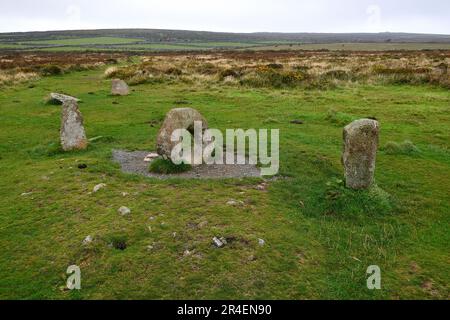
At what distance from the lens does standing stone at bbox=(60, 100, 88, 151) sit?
1521 centimetres

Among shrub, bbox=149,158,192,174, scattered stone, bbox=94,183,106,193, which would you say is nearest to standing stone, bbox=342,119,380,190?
shrub, bbox=149,158,192,174

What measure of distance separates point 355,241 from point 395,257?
0.91m

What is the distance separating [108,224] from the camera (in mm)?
9453

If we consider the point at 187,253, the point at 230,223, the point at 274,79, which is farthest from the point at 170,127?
the point at 274,79

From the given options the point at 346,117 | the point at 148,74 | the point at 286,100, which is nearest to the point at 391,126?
the point at 346,117

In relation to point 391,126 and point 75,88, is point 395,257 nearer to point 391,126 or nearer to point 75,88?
point 391,126

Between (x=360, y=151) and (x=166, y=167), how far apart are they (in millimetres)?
6053

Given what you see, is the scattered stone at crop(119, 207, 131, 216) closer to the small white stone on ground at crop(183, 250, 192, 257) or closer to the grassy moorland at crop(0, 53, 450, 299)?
the grassy moorland at crop(0, 53, 450, 299)
